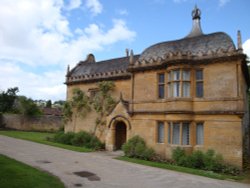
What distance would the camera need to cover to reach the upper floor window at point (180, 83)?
1638 cm

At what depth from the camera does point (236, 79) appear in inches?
590

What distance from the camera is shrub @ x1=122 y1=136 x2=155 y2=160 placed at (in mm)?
16844

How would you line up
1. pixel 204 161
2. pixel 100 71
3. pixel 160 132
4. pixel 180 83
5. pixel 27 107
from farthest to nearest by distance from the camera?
pixel 27 107
pixel 100 71
pixel 160 132
pixel 180 83
pixel 204 161

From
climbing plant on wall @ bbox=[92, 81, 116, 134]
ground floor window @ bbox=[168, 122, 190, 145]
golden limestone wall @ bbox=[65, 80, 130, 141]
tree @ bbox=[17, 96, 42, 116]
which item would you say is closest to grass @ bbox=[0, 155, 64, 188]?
ground floor window @ bbox=[168, 122, 190, 145]

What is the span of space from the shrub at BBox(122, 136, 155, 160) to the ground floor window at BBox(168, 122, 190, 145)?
1.78 metres

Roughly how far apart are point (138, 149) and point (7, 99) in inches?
1300

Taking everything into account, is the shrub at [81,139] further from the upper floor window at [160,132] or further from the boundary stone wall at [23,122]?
the boundary stone wall at [23,122]

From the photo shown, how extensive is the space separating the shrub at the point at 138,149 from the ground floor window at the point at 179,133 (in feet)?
5.84

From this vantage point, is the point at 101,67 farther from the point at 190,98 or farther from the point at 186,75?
the point at 190,98

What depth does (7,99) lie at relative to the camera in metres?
41.4

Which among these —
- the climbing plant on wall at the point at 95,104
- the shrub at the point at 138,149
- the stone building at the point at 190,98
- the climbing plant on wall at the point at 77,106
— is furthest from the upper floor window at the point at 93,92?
the shrub at the point at 138,149

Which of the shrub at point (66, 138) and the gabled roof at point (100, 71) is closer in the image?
the gabled roof at point (100, 71)

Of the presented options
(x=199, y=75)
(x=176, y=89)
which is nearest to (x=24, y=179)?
(x=176, y=89)

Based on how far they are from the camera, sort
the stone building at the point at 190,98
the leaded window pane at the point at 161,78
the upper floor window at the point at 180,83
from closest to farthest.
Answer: the stone building at the point at 190,98
the upper floor window at the point at 180,83
the leaded window pane at the point at 161,78
